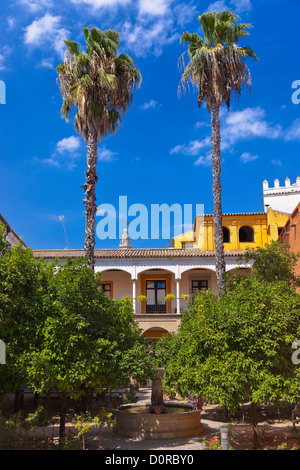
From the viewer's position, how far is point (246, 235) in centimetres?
3183

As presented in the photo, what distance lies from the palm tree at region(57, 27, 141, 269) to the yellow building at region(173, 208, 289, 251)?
50.4 feet

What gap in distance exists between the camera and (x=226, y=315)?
9477mm

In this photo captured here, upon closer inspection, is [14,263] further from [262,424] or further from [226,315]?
[262,424]

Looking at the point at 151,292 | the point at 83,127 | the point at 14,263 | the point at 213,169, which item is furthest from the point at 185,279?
the point at 14,263

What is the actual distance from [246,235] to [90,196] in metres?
18.3

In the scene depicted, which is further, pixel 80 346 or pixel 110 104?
pixel 110 104

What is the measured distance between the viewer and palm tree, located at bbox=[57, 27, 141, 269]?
1634 centimetres

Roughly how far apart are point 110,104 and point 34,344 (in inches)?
446

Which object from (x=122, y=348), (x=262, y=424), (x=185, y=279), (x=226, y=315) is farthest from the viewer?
(x=185, y=279)

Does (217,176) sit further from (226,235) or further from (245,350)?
(226,235)

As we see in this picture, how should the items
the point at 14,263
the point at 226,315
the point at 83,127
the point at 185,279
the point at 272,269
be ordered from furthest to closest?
the point at 185,279, the point at 83,127, the point at 272,269, the point at 226,315, the point at 14,263

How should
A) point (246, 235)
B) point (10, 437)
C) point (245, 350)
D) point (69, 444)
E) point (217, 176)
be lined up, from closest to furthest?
point (10, 437), point (69, 444), point (245, 350), point (217, 176), point (246, 235)

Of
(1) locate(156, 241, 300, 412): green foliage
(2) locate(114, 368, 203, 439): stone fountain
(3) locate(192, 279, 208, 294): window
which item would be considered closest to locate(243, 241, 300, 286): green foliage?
(1) locate(156, 241, 300, 412): green foliage

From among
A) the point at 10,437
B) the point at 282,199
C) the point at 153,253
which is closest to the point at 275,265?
the point at 10,437
